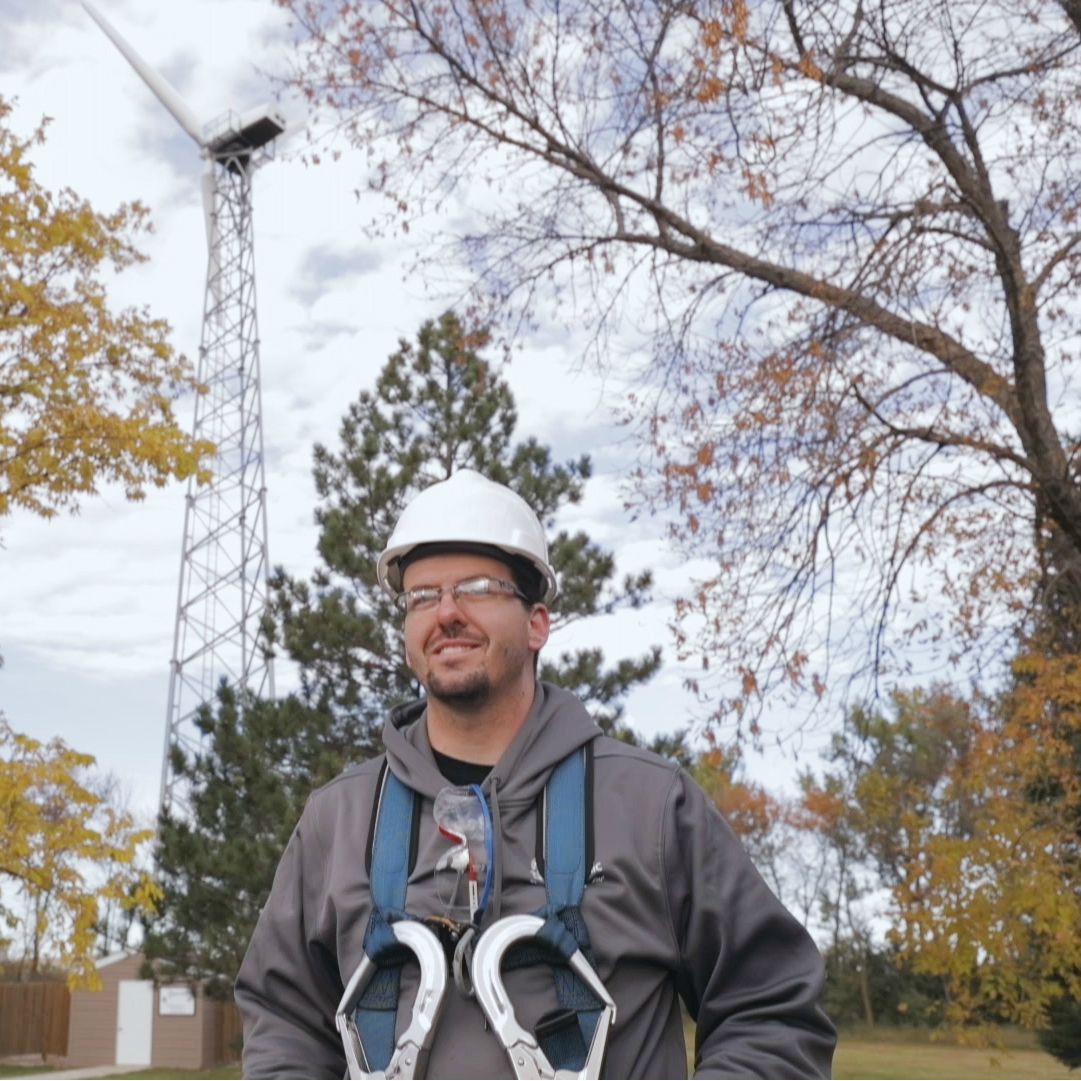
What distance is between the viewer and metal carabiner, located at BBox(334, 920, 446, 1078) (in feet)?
7.79

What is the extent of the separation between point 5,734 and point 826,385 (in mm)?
8726

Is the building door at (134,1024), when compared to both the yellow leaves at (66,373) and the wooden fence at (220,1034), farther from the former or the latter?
the yellow leaves at (66,373)

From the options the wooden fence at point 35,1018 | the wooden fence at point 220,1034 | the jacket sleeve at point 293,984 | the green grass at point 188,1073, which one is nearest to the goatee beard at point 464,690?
the jacket sleeve at point 293,984

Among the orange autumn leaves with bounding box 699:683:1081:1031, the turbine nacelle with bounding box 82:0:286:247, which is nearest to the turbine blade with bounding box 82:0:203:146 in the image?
the turbine nacelle with bounding box 82:0:286:247

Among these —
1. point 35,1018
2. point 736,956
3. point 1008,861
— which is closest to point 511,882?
point 736,956

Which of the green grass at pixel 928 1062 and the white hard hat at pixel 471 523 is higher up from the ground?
the white hard hat at pixel 471 523

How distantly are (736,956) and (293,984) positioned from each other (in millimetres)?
891

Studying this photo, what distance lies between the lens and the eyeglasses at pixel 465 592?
2877mm

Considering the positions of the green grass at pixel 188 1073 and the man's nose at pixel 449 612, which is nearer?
the man's nose at pixel 449 612

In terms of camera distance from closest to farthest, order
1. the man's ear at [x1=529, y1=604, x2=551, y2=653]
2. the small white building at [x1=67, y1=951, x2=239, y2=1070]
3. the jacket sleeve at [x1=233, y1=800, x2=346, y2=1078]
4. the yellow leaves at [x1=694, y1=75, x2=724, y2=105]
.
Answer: the jacket sleeve at [x1=233, y1=800, x2=346, y2=1078] < the man's ear at [x1=529, y1=604, x2=551, y2=653] < the yellow leaves at [x1=694, y1=75, x2=724, y2=105] < the small white building at [x1=67, y1=951, x2=239, y2=1070]

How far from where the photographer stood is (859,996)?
4338 cm

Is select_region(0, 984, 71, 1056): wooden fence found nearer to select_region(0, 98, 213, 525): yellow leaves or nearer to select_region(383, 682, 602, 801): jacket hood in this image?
select_region(0, 98, 213, 525): yellow leaves

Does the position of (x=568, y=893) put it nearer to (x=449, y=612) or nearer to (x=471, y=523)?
(x=449, y=612)

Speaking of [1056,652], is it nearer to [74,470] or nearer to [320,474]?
[74,470]
